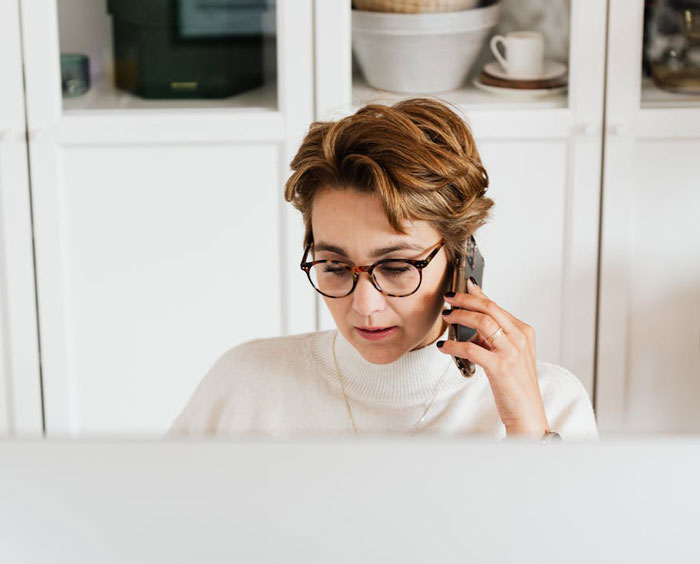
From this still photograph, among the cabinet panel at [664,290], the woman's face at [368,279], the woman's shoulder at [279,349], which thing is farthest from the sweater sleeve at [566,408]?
the cabinet panel at [664,290]

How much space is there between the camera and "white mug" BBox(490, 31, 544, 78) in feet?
3.46

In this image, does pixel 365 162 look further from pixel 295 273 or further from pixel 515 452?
pixel 515 452

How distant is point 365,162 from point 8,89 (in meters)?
0.45

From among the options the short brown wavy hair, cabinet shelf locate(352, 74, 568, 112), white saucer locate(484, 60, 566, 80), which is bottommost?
the short brown wavy hair

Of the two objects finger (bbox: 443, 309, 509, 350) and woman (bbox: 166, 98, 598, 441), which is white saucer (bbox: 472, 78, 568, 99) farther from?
finger (bbox: 443, 309, 509, 350)

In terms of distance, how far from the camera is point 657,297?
119 cm

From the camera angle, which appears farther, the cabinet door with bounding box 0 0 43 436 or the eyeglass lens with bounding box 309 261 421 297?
the cabinet door with bounding box 0 0 43 436

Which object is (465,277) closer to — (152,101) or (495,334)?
(495,334)

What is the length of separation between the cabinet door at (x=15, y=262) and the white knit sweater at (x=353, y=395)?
0.99ft

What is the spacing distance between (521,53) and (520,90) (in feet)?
0.13

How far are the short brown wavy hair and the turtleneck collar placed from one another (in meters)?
0.10

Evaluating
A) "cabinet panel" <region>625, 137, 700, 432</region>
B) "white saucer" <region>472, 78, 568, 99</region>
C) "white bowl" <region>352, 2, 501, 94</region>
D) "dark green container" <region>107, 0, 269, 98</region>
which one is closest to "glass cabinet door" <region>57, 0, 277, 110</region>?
"dark green container" <region>107, 0, 269, 98</region>

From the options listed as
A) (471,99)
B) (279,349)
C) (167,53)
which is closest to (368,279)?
(279,349)

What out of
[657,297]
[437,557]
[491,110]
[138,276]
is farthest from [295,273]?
[437,557]
